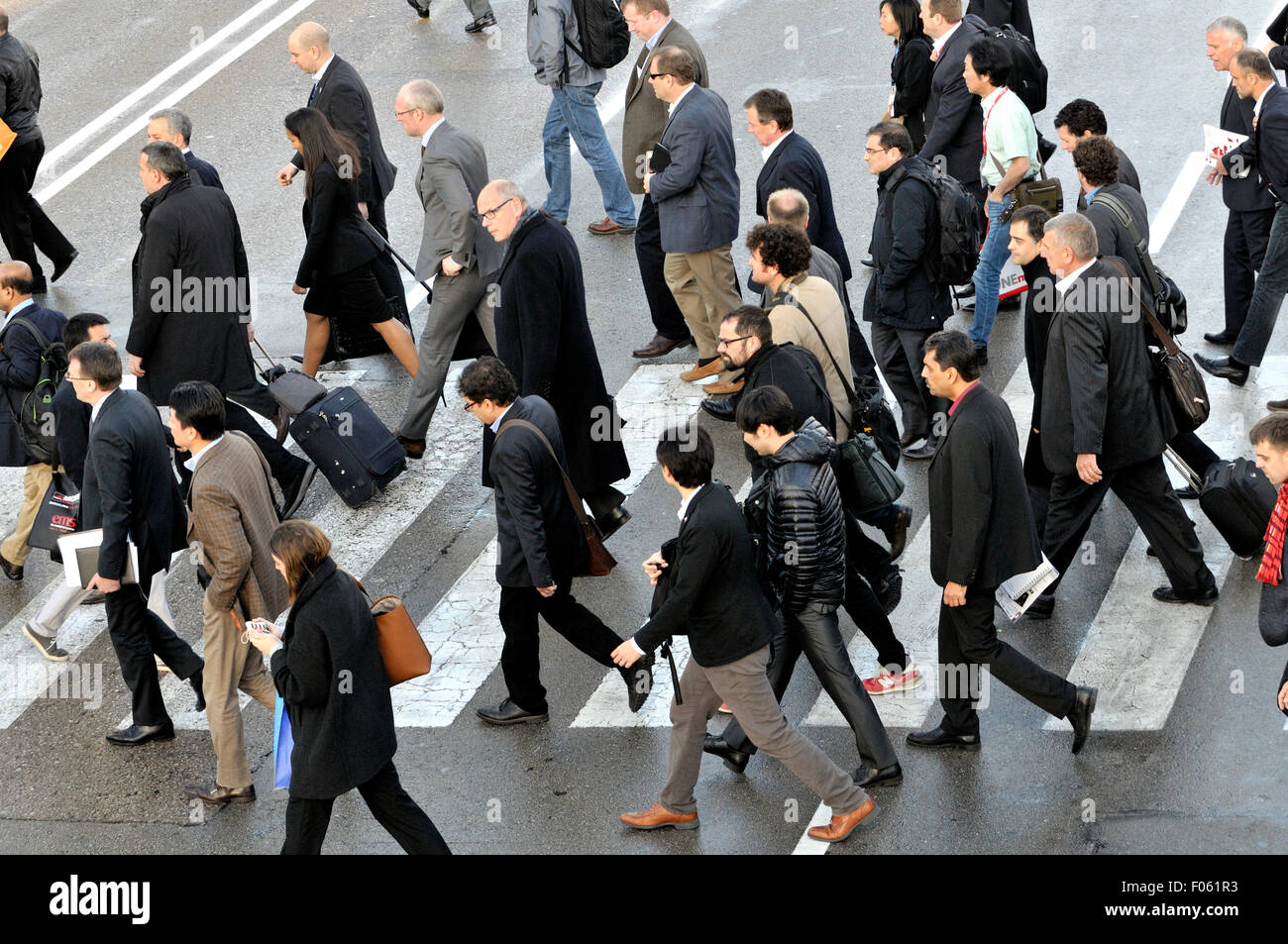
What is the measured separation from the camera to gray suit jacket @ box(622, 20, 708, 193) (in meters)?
12.3

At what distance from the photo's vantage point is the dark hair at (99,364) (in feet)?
27.8

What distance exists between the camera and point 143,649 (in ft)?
28.6

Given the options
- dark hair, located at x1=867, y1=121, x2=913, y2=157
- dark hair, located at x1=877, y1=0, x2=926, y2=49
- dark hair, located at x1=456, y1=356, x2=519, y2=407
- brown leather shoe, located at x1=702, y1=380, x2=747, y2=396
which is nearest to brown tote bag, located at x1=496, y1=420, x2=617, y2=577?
dark hair, located at x1=456, y1=356, x2=519, y2=407

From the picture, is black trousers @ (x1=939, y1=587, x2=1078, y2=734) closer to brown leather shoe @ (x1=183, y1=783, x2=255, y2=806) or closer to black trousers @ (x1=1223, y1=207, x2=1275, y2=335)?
brown leather shoe @ (x1=183, y1=783, x2=255, y2=806)

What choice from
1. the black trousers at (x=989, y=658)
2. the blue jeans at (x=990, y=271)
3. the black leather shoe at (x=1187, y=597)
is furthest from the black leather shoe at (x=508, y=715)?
the blue jeans at (x=990, y=271)

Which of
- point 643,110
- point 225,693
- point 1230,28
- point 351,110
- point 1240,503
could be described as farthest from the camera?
point 643,110

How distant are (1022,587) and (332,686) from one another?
3.29 m

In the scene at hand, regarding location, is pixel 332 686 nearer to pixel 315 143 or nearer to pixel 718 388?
pixel 718 388

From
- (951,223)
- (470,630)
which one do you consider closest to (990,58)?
(951,223)

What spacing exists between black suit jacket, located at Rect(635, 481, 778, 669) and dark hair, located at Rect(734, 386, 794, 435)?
39 cm

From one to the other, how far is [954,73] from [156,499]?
6.47 meters

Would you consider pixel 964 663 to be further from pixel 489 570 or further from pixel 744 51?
pixel 744 51

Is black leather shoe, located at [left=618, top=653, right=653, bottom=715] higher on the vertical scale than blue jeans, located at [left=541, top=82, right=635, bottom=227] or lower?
lower
